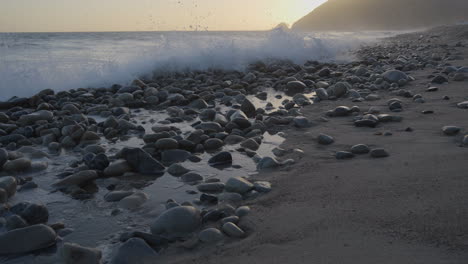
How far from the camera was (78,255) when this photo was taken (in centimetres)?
134

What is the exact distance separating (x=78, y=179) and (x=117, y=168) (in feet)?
0.81

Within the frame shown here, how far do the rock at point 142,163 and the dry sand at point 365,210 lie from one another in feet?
2.25

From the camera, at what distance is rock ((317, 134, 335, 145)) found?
2.68 metres

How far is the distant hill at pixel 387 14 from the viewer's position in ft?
191

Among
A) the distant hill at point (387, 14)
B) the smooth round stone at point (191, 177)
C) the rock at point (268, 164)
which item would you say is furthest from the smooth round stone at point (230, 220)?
the distant hill at point (387, 14)

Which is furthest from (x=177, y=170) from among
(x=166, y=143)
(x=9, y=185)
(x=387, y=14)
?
(x=387, y=14)

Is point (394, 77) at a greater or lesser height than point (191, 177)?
greater

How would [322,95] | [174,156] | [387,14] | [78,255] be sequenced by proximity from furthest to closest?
[387,14]
[322,95]
[174,156]
[78,255]

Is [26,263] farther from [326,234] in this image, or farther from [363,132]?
[363,132]

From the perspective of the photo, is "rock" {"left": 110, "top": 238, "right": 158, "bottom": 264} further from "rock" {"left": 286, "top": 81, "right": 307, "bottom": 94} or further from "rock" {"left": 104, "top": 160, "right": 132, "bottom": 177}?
"rock" {"left": 286, "top": 81, "right": 307, "bottom": 94}

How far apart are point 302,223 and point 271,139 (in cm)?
156

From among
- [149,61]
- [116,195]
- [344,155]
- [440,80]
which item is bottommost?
[116,195]

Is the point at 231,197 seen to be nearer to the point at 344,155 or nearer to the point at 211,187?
the point at 211,187

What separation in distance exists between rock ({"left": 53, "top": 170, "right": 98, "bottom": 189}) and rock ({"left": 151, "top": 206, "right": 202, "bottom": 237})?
32.5 inches
